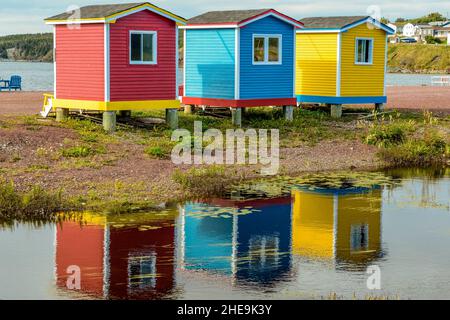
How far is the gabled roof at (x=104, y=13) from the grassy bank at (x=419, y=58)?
96.4 meters

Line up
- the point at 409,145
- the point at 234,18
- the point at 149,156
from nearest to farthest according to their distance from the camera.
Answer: the point at 149,156 < the point at 409,145 < the point at 234,18

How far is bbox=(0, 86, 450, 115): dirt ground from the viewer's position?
31406mm

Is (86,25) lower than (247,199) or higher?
higher

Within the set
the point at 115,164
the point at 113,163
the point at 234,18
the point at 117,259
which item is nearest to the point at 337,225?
the point at 117,259

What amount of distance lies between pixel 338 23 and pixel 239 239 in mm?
19062

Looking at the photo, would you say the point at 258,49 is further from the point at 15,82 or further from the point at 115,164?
the point at 15,82

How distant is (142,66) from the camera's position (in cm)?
2605

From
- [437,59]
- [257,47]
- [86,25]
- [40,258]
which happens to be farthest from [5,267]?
[437,59]

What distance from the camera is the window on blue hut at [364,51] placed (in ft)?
109

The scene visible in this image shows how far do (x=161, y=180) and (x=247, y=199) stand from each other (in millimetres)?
2300

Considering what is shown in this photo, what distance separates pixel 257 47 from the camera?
29.6 metres

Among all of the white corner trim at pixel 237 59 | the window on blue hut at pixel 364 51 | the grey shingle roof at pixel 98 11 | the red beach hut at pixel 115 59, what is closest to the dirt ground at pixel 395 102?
the red beach hut at pixel 115 59
